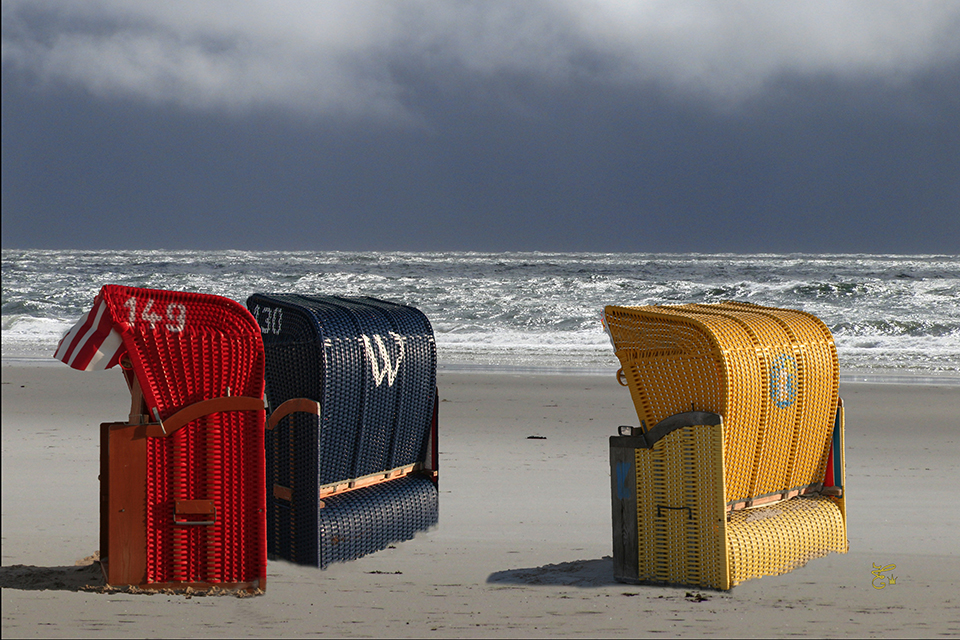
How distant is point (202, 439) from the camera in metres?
4.69

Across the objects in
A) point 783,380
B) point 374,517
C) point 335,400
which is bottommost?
point 374,517

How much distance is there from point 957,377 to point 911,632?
12392mm

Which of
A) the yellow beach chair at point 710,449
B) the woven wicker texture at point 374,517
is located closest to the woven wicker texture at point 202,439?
the woven wicker texture at point 374,517

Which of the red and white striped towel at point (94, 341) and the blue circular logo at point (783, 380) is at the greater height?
the red and white striped towel at point (94, 341)

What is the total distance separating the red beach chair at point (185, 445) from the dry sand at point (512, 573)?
Result: 186mm

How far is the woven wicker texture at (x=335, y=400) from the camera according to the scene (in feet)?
17.5

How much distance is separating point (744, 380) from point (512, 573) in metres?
1.62

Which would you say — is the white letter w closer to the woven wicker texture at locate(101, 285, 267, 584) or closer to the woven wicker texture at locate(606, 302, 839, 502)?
the woven wicker texture at locate(101, 285, 267, 584)

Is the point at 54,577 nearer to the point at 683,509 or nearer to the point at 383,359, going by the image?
the point at 383,359

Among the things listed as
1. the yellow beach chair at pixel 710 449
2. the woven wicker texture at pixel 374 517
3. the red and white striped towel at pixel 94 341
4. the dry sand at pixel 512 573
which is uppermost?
the red and white striped towel at pixel 94 341

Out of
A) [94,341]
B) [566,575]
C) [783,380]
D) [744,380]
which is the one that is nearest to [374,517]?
[566,575]

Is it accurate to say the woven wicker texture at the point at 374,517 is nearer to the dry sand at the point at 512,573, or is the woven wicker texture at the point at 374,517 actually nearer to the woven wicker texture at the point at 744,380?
the dry sand at the point at 512,573

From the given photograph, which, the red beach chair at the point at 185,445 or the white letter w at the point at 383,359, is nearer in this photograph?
the red beach chair at the point at 185,445

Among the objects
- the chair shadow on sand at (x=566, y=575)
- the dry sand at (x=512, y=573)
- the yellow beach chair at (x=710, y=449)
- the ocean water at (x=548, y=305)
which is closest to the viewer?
the dry sand at (x=512, y=573)
